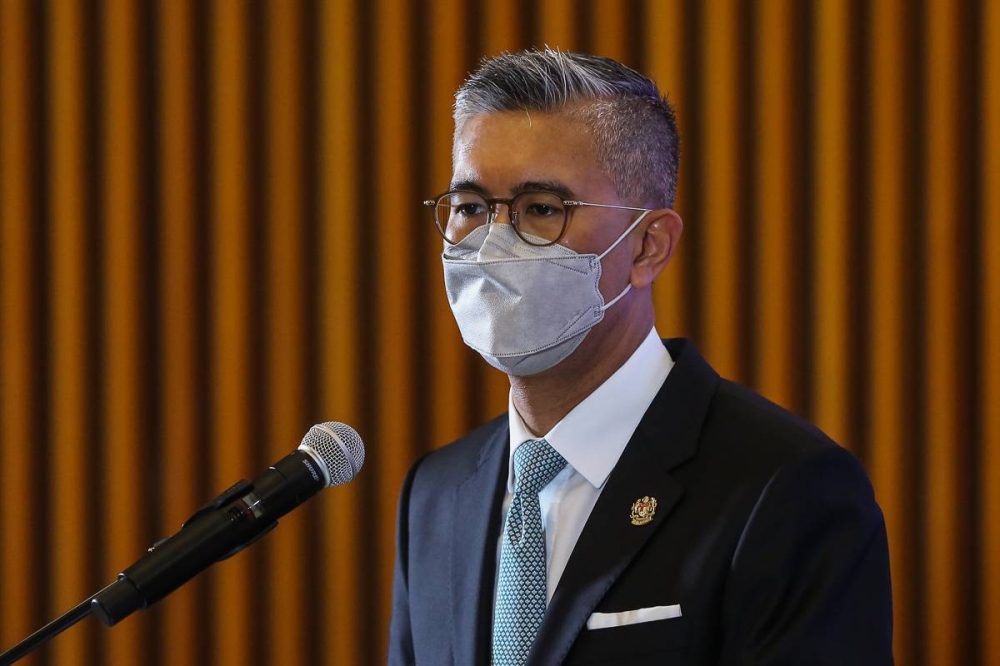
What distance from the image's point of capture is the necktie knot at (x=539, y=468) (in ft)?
5.30

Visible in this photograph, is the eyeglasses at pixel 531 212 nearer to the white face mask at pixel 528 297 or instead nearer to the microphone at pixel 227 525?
the white face mask at pixel 528 297

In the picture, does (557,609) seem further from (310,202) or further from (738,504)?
(310,202)

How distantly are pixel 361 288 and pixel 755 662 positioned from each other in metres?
1.34

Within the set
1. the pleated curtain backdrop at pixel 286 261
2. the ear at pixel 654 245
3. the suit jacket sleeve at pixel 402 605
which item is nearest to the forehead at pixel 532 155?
the ear at pixel 654 245

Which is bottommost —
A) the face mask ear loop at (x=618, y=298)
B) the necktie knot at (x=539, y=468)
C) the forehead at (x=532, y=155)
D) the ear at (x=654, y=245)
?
the necktie knot at (x=539, y=468)

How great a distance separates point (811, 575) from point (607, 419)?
1.26ft

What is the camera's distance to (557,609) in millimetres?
1473

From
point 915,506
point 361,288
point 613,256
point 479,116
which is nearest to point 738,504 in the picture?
point 613,256

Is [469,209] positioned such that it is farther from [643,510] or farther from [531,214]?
[643,510]

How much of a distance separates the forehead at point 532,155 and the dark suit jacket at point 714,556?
0.98 ft

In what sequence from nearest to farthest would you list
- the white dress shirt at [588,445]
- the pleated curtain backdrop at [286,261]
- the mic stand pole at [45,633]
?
1. the mic stand pole at [45,633]
2. the white dress shirt at [588,445]
3. the pleated curtain backdrop at [286,261]

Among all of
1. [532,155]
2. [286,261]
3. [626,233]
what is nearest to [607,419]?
[626,233]

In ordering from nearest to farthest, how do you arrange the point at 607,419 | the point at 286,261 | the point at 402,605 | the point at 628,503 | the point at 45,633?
the point at 45,633 < the point at 628,503 < the point at 607,419 < the point at 402,605 < the point at 286,261

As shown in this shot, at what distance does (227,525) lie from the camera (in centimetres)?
115
